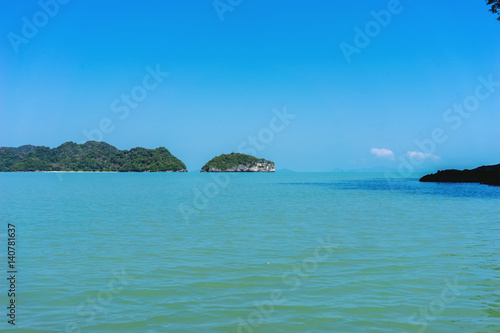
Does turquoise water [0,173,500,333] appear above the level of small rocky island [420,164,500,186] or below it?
below

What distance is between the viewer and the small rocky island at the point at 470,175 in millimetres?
97062

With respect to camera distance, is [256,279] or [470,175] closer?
[256,279]

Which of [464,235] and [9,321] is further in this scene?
[464,235]

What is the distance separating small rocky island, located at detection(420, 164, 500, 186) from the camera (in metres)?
97.1

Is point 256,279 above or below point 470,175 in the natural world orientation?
below

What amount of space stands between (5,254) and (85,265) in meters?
4.65

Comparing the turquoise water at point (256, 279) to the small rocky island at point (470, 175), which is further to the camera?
the small rocky island at point (470, 175)

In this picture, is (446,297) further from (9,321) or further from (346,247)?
(9,321)

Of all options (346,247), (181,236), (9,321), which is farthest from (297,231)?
(9,321)

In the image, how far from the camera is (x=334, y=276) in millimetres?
13344

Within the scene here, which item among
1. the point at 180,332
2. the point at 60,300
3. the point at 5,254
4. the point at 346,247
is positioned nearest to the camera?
the point at 180,332

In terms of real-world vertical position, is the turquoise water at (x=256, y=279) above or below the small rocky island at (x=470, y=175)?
below

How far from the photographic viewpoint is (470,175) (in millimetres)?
104062

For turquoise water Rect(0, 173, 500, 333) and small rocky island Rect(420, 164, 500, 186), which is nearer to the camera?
turquoise water Rect(0, 173, 500, 333)
